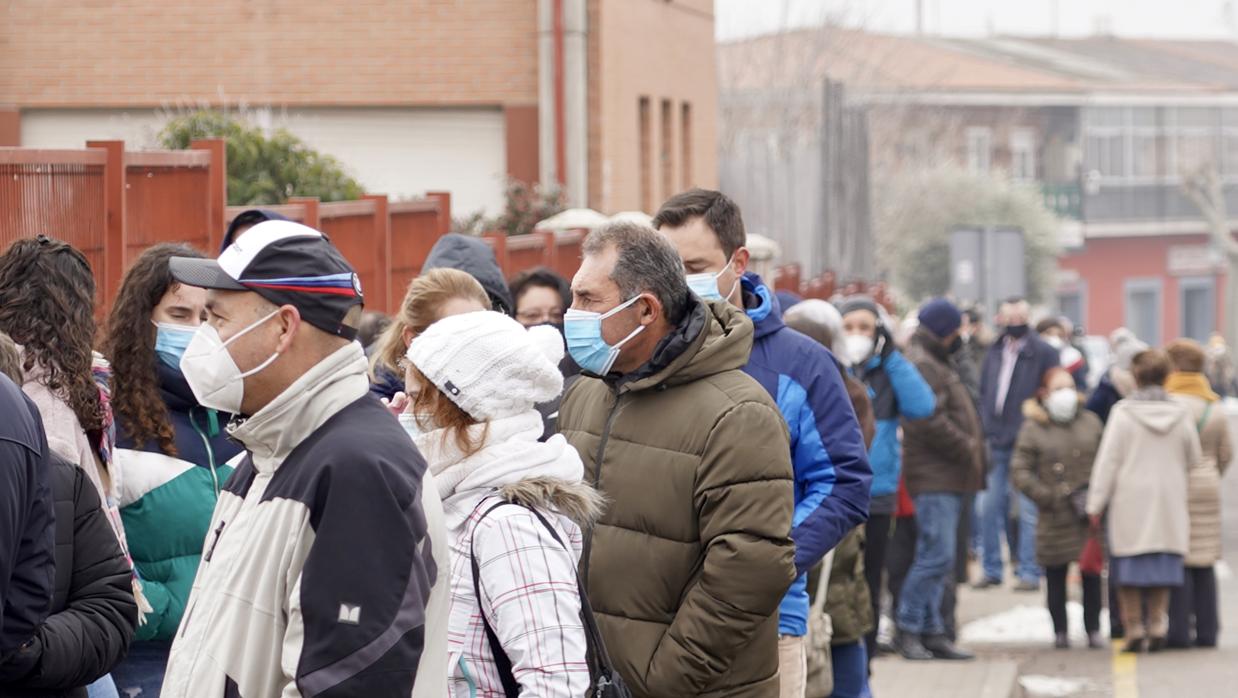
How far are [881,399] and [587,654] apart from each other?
6.42m

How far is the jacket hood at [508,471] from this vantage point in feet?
12.4

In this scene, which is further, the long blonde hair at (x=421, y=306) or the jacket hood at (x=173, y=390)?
the long blonde hair at (x=421, y=306)

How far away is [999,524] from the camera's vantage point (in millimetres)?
15844

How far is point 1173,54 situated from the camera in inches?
3019

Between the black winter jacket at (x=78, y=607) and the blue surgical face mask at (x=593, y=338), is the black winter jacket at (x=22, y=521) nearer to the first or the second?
the black winter jacket at (x=78, y=607)

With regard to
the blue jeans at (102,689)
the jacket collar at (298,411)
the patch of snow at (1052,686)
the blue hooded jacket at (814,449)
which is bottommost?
the patch of snow at (1052,686)

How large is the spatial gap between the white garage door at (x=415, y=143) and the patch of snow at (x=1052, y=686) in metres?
10.2

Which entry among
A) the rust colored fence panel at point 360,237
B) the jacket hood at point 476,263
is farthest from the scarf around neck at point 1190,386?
the jacket hood at point 476,263

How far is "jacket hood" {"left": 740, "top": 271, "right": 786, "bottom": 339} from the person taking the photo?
225 inches

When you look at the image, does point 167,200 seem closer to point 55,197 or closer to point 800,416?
point 55,197

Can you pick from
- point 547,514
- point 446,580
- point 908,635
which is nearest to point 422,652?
point 446,580

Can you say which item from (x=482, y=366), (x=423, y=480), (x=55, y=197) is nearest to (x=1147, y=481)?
(x=55, y=197)

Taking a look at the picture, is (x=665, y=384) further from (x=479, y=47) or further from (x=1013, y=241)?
(x=1013, y=241)

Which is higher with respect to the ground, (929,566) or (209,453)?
(209,453)
